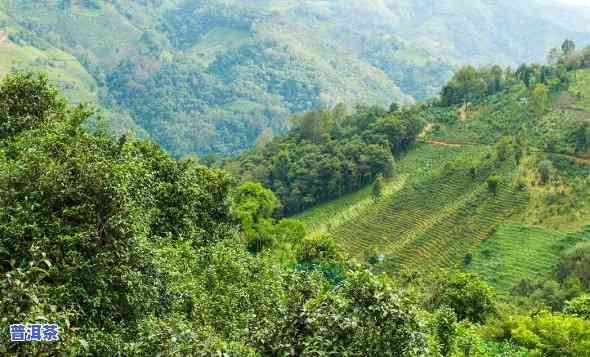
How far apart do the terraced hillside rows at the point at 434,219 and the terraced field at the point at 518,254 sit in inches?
59.8

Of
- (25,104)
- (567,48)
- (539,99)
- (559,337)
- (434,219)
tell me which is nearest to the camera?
(559,337)

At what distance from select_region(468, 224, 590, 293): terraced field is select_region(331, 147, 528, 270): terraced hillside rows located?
152cm

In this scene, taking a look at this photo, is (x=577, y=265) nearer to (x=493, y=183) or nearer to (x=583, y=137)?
(x=493, y=183)

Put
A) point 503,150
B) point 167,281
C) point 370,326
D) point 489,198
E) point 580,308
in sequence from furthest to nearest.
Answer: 1. point 503,150
2. point 489,198
3. point 580,308
4. point 167,281
5. point 370,326

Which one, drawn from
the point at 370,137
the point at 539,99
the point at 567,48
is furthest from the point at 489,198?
the point at 567,48

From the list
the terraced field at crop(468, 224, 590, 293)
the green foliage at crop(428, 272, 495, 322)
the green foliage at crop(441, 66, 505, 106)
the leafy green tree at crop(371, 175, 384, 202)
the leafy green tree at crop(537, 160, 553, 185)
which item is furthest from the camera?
the green foliage at crop(441, 66, 505, 106)

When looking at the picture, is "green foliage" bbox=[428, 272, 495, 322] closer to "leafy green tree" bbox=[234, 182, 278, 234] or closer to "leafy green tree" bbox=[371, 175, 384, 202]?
"leafy green tree" bbox=[234, 182, 278, 234]

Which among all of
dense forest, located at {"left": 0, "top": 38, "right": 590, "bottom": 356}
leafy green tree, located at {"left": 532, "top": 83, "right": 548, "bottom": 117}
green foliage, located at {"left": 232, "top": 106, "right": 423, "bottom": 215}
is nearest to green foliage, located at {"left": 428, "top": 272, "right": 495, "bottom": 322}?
dense forest, located at {"left": 0, "top": 38, "right": 590, "bottom": 356}

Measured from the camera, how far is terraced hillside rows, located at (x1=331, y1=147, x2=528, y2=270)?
147 ft

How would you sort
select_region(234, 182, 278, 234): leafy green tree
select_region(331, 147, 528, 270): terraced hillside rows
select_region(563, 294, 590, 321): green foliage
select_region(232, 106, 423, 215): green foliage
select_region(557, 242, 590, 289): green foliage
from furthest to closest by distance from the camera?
1. select_region(232, 106, 423, 215): green foliage
2. select_region(331, 147, 528, 270): terraced hillside rows
3. select_region(234, 182, 278, 234): leafy green tree
4. select_region(557, 242, 590, 289): green foliage
5. select_region(563, 294, 590, 321): green foliage

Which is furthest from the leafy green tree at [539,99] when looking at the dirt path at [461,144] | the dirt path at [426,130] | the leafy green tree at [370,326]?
the leafy green tree at [370,326]

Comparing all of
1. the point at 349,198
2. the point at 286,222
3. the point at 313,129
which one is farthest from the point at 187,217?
the point at 313,129

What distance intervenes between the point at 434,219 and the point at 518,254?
9.55m

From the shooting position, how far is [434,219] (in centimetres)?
4881
